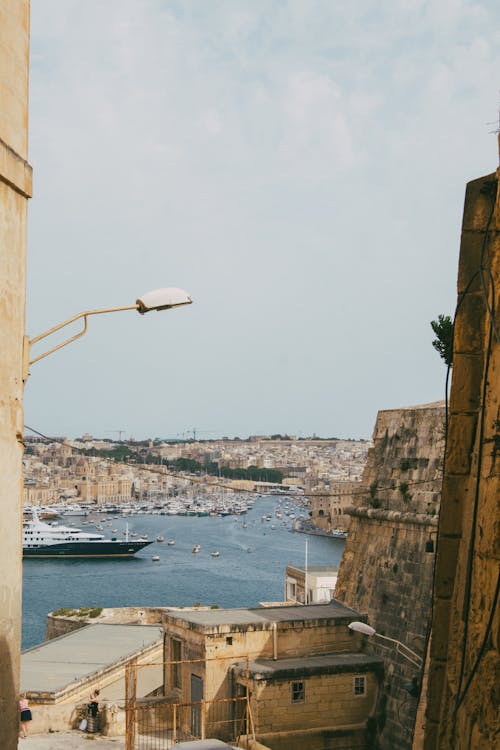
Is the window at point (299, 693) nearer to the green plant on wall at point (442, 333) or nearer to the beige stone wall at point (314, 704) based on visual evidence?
the beige stone wall at point (314, 704)

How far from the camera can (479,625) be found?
10.7 feet

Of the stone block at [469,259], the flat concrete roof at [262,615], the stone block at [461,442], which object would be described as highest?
the stone block at [469,259]

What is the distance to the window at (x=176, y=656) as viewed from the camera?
1317cm

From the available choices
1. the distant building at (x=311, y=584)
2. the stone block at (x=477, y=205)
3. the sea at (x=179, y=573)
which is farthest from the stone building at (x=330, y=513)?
the stone block at (x=477, y=205)

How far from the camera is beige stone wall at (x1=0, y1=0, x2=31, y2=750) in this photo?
15.2 ft

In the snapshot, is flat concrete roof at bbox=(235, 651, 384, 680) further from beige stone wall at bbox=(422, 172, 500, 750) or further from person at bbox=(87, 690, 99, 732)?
beige stone wall at bbox=(422, 172, 500, 750)

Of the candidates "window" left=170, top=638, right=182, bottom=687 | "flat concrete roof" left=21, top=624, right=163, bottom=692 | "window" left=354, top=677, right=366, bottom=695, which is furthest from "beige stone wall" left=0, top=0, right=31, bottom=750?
"flat concrete roof" left=21, top=624, right=163, bottom=692

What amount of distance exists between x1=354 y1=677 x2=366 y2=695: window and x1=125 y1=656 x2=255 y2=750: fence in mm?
1524

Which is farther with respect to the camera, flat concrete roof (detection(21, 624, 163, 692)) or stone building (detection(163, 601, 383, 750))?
flat concrete roof (detection(21, 624, 163, 692))

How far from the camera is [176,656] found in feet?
43.7

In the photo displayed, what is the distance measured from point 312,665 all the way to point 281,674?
22.0 inches

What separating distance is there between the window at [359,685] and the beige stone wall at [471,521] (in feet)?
31.0

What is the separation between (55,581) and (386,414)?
51423 millimetres

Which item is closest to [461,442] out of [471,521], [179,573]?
[471,521]
